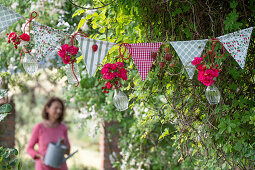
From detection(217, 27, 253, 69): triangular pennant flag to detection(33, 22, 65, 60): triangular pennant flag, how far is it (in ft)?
3.34

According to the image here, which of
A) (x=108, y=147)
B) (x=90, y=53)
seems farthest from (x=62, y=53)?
(x=108, y=147)

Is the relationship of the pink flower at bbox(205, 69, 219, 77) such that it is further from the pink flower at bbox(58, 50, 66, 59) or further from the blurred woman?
the blurred woman

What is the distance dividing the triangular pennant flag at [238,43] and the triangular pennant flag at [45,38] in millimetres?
1018

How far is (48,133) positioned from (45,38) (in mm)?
724

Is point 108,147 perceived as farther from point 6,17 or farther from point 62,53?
point 6,17

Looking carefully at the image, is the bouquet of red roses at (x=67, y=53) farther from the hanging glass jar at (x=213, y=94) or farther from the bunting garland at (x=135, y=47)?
the hanging glass jar at (x=213, y=94)

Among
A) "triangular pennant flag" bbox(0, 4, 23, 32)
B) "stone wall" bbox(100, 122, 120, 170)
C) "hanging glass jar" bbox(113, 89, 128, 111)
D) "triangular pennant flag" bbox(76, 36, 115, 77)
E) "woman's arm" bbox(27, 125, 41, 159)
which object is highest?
"triangular pennant flag" bbox(0, 4, 23, 32)

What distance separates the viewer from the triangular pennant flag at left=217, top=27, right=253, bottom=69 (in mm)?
1902

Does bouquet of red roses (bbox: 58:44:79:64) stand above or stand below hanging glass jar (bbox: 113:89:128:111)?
above

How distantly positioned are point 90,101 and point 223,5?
195cm

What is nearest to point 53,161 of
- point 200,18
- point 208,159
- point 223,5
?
point 208,159

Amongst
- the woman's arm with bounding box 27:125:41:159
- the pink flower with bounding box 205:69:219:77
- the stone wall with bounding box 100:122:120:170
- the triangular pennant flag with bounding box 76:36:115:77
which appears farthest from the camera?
the stone wall with bounding box 100:122:120:170

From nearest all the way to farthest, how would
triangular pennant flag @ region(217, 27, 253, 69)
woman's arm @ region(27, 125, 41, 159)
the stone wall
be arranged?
triangular pennant flag @ region(217, 27, 253, 69), woman's arm @ region(27, 125, 41, 159), the stone wall

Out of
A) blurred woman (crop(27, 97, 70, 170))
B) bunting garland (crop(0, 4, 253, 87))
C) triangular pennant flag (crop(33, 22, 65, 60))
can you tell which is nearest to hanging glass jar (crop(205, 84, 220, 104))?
bunting garland (crop(0, 4, 253, 87))
